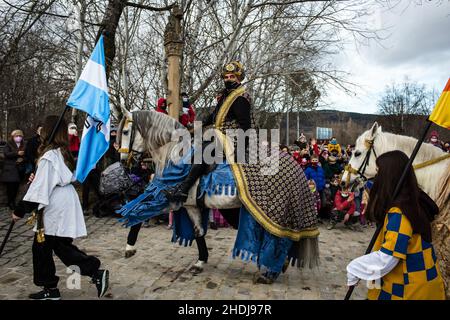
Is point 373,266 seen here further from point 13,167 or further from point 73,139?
point 13,167

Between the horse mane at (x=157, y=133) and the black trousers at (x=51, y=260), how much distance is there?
1.64m

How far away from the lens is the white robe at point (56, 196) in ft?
11.8

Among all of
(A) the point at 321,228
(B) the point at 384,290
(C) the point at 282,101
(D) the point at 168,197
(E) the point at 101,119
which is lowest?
(A) the point at 321,228

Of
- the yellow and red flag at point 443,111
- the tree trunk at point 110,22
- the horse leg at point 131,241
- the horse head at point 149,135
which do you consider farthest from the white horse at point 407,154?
the tree trunk at point 110,22

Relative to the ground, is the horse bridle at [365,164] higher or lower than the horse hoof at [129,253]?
higher

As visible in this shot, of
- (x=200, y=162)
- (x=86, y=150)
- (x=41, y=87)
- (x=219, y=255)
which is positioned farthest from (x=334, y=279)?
(x=41, y=87)

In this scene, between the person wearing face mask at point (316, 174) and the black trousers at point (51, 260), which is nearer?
the black trousers at point (51, 260)

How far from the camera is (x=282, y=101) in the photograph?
18.0 m

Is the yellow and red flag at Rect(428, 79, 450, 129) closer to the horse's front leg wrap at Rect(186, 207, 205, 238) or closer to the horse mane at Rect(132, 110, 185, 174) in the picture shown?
the horse's front leg wrap at Rect(186, 207, 205, 238)

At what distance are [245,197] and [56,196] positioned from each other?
212cm

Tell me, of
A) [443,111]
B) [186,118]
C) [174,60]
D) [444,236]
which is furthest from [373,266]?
[174,60]

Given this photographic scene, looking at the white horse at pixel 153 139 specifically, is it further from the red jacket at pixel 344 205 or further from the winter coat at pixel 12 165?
the winter coat at pixel 12 165

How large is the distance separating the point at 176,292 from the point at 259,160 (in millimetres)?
1886

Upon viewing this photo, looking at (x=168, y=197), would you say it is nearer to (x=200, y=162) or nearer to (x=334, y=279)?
(x=200, y=162)
